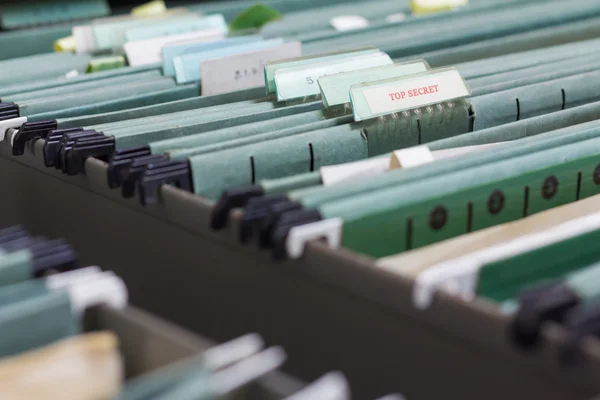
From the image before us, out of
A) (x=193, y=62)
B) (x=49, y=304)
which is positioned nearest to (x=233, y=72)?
(x=193, y=62)

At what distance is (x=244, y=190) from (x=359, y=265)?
0.18m

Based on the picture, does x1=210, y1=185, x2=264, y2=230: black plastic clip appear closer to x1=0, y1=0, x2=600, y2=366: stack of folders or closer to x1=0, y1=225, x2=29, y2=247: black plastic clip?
x1=0, y1=0, x2=600, y2=366: stack of folders

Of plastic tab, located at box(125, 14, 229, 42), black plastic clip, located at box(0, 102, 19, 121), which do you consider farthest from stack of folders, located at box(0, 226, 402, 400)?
plastic tab, located at box(125, 14, 229, 42)

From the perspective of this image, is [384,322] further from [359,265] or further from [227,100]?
[227,100]

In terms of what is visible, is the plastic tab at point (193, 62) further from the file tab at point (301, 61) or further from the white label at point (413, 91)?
the white label at point (413, 91)

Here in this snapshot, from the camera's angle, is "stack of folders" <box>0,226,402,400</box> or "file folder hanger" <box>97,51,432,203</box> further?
"file folder hanger" <box>97,51,432,203</box>

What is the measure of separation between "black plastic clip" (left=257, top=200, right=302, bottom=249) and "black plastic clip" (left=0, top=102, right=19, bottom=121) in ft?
1.93

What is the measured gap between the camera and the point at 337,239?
858mm

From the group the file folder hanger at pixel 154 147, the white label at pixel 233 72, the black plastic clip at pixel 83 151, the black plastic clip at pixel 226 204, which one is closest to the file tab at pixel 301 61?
the file folder hanger at pixel 154 147

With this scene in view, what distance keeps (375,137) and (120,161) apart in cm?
33

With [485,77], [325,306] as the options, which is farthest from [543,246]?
[485,77]

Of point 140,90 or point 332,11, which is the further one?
point 332,11

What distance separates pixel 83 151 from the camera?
110cm

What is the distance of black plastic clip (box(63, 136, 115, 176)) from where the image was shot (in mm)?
1097
